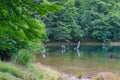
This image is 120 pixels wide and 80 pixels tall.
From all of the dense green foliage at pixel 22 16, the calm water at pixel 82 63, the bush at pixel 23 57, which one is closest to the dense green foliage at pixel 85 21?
the calm water at pixel 82 63

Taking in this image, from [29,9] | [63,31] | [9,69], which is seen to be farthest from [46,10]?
[63,31]

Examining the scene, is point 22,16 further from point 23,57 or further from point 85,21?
point 85,21

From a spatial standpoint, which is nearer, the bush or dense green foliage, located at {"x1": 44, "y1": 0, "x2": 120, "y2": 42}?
the bush

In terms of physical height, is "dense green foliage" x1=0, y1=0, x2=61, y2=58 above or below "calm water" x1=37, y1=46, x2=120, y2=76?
above

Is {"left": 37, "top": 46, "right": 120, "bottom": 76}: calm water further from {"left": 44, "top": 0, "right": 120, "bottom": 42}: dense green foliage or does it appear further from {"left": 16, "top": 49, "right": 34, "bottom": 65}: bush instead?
{"left": 44, "top": 0, "right": 120, "bottom": 42}: dense green foliage

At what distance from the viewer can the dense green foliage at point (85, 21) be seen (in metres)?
54.5

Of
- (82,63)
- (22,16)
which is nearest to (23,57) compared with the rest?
(22,16)

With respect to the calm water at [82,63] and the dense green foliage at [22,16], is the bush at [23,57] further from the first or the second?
the dense green foliage at [22,16]

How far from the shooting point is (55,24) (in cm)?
5500

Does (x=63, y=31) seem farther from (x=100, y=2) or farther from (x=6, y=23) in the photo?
(x=6, y=23)

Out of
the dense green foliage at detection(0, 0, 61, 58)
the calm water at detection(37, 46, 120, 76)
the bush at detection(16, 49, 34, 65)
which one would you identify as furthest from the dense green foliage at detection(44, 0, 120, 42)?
the dense green foliage at detection(0, 0, 61, 58)

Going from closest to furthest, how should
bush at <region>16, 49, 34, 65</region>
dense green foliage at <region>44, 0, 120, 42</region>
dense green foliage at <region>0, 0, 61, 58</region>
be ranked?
dense green foliage at <region>0, 0, 61, 58</region> → bush at <region>16, 49, 34, 65</region> → dense green foliage at <region>44, 0, 120, 42</region>

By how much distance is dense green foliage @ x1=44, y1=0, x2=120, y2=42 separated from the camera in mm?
54500

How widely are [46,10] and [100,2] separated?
60648 millimetres
